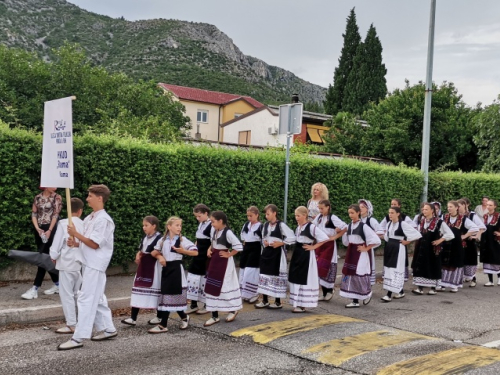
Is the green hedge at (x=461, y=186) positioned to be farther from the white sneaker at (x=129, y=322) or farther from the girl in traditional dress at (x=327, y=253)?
the white sneaker at (x=129, y=322)

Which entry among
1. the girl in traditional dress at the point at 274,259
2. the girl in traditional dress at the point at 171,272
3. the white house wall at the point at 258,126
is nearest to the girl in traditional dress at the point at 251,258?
the girl in traditional dress at the point at 274,259

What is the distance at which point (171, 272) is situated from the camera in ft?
24.4

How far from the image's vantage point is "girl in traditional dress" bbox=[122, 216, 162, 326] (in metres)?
7.49

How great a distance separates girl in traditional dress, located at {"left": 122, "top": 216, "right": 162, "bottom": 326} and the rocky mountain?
Answer: 6438 cm

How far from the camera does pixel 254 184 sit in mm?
13141

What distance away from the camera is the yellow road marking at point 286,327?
23.8ft

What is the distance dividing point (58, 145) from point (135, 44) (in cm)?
8143

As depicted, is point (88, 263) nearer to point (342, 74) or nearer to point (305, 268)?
point (305, 268)

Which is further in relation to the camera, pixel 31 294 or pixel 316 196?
pixel 316 196

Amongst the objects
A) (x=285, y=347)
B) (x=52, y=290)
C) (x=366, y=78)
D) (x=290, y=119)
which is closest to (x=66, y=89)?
(x=290, y=119)

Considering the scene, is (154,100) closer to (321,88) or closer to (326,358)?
(326,358)

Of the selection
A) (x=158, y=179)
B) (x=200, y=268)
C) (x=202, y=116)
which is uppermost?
(x=202, y=116)

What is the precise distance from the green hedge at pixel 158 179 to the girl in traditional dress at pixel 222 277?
321cm

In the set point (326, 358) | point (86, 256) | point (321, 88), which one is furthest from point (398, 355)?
point (321, 88)
